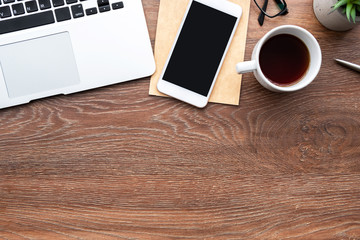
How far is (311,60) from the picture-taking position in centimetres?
57

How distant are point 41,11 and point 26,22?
0.03 metres

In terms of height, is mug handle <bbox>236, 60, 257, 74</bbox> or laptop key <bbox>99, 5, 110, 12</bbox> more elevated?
laptop key <bbox>99, 5, 110, 12</bbox>

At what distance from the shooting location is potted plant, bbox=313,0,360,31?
544mm

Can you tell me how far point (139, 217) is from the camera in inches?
25.3

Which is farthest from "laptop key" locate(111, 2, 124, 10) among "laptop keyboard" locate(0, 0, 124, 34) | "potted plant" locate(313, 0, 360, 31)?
"potted plant" locate(313, 0, 360, 31)

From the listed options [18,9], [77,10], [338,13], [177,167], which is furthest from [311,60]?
[18,9]

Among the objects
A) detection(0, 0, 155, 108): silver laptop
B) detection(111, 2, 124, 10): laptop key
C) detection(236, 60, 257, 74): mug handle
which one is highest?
detection(111, 2, 124, 10): laptop key

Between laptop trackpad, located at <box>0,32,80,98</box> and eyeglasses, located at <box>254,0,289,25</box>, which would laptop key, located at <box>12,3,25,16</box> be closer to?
laptop trackpad, located at <box>0,32,80,98</box>

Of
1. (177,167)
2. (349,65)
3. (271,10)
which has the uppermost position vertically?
(271,10)

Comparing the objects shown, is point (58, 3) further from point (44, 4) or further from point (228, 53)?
point (228, 53)

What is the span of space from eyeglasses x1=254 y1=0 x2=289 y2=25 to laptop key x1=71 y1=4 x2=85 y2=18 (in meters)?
0.33

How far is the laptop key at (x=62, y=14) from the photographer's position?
594 mm

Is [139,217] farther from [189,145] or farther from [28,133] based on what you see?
[28,133]

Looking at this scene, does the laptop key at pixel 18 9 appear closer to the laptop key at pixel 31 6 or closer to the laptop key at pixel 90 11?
the laptop key at pixel 31 6
